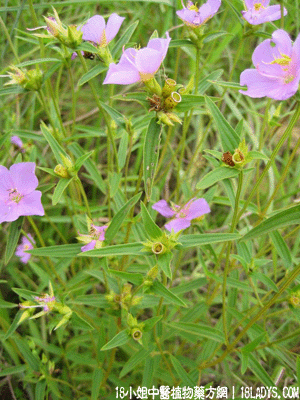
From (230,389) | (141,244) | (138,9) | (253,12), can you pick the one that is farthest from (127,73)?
(138,9)

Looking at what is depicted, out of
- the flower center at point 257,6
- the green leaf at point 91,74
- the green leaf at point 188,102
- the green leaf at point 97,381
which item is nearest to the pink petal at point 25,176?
the green leaf at point 91,74

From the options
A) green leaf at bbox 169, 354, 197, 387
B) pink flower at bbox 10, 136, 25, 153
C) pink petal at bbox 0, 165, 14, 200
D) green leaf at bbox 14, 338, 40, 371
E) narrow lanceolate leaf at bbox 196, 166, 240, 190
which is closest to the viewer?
narrow lanceolate leaf at bbox 196, 166, 240, 190

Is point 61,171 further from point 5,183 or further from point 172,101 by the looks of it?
point 172,101

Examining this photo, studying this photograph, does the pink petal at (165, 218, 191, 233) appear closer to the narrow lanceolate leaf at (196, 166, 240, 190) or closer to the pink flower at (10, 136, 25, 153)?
the narrow lanceolate leaf at (196, 166, 240, 190)

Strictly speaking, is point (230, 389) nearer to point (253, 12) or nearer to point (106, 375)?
point (106, 375)

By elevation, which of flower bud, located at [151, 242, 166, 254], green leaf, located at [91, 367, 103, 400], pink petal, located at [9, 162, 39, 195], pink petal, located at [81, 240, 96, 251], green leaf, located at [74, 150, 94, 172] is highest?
green leaf, located at [74, 150, 94, 172]

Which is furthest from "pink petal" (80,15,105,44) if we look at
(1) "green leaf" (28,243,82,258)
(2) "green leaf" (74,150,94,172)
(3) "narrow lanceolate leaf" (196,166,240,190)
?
(1) "green leaf" (28,243,82,258)
